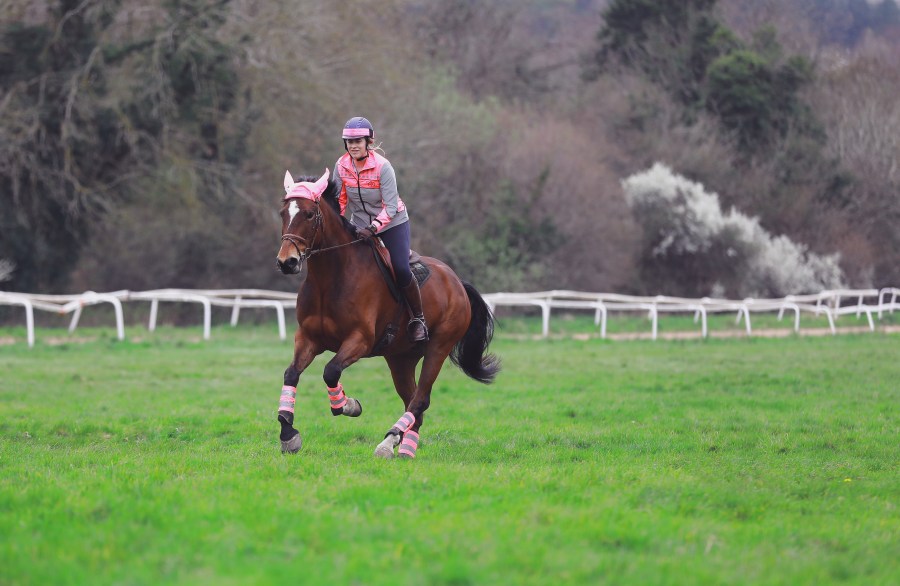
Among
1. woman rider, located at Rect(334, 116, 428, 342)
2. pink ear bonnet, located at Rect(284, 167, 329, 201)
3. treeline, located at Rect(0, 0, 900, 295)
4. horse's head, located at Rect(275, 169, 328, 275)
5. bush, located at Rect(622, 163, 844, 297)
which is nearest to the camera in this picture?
horse's head, located at Rect(275, 169, 328, 275)

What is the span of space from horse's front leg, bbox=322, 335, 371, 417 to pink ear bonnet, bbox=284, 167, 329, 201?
3.80 feet

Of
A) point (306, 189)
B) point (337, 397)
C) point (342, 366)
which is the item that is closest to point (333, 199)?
point (306, 189)

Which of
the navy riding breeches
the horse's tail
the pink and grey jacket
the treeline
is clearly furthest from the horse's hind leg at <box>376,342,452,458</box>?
the treeline

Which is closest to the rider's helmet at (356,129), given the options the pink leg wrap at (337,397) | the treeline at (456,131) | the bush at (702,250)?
the pink leg wrap at (337,397)

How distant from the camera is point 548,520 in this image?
6.08m

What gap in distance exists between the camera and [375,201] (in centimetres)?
949

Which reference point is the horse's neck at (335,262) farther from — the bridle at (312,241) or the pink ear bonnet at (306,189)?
the pink ear bonnet at (306,189)

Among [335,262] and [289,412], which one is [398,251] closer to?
[335,262]

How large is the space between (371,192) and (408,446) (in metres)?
2.12

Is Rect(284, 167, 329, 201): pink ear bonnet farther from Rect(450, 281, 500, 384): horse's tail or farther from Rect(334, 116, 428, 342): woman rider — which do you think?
Rect(450, 281, 500, 384): horse's tail

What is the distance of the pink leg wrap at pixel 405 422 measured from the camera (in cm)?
906

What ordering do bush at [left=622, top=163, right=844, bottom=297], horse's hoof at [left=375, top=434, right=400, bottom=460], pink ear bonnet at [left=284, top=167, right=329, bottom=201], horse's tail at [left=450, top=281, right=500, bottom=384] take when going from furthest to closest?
1. bush at [left=622, top=163, right=844, bottom=297]
2. horse's tail at [left=450, top=281, right=500, bottom=384]
3. pink ear bonnet at [left=284, top=167, right=329, bottom=201]
4. horse's hoof at [left=375, top=434, right=400, bottom=460]

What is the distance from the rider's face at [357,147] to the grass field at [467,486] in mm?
2380

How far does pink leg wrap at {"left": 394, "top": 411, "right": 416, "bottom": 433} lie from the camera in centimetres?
906
